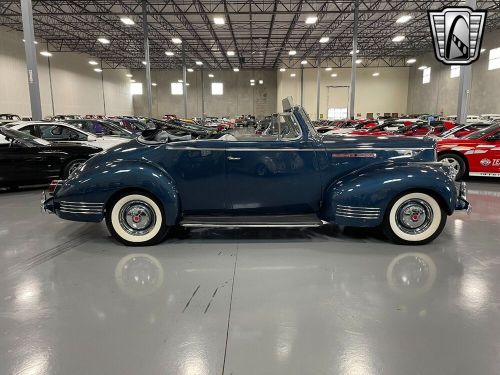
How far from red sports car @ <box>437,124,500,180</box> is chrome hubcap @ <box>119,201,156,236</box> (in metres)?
6.93

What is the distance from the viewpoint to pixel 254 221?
4.46 metres

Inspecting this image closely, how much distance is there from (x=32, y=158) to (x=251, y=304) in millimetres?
6561

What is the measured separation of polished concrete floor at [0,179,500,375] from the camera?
243 centimetres

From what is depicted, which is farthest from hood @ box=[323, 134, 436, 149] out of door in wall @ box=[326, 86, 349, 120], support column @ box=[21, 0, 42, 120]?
door in wall @ box=[326, 86, 349, 120]

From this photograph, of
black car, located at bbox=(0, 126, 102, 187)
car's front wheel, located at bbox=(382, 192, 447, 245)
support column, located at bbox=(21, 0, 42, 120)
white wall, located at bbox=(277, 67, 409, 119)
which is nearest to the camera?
car's front wheel, located at bbox=(382, 192, 447, 245)

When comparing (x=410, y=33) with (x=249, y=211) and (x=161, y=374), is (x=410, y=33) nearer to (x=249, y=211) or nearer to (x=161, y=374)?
(x=249, y=211)

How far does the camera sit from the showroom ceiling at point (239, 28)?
65.2ft

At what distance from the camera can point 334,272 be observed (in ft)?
12.4

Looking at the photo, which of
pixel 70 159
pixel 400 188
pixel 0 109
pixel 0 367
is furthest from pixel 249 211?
pixel 0 109

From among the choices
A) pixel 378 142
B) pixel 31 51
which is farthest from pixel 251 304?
pixel 31 51

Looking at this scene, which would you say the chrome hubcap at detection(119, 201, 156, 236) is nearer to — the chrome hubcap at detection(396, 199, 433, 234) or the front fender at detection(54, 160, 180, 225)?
the front fender at detection(54, 160, 180, 225)

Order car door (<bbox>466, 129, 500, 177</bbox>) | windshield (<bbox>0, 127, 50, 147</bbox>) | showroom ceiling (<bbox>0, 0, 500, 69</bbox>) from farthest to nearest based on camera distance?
1. showroom ceiling (<bbox>0, 0, 500, 69</bbox>)
2. car door (<bbox>466, 129, 500, 177</bbox>)
3. windshield (<bbox>0, 127, 50, 147</bbox>)

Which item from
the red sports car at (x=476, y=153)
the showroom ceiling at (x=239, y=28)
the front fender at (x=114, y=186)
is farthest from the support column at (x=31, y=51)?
the red sports car at (x=476, y=153)

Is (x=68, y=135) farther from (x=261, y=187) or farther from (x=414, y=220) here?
(x=414, y=220)
